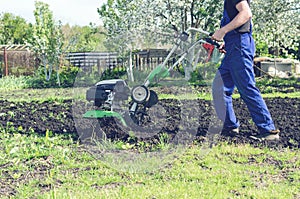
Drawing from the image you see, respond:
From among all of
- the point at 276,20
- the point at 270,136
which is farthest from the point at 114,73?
the point at 276,20

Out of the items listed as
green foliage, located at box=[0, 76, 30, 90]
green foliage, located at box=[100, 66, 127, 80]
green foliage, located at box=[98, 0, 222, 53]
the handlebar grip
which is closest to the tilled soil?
green foliage, located at box=[100, 66, 127, 80]

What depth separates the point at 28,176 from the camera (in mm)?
4227

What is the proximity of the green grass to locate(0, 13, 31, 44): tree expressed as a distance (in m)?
28.2

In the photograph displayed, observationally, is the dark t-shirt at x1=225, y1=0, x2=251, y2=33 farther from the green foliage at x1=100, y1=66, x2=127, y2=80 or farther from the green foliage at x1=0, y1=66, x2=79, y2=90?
the green foliage at x1=0, y1=66, x2=79, y2=90

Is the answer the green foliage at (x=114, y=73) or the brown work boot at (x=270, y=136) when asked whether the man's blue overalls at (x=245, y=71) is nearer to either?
the brown work boot at (x=270, y=136)

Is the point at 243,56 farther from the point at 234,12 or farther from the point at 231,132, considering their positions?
the point at 231,132

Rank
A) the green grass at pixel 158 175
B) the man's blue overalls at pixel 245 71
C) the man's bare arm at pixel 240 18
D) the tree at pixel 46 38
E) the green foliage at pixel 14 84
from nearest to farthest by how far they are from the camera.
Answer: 1. the green grass at pixel 158 175
2. the man's bare arm at pixel 240 18
3. the man's blue overalls at pixel 245 71
4. the green foliage at pixel 14 84
5. the tree at pixel 46 38

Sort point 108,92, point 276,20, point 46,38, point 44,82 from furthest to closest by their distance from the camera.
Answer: point 46,38, point 44,82, point 276,20, point 108,92

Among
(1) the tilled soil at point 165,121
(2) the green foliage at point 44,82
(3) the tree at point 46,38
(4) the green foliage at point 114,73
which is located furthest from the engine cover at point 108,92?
(3) the tree at point 46,38

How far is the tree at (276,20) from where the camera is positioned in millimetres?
16677

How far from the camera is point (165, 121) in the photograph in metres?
6.48

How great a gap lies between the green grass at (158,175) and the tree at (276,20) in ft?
40.8

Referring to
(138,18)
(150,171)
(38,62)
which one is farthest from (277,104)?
(38,62)

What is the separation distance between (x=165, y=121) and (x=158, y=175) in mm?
2367
